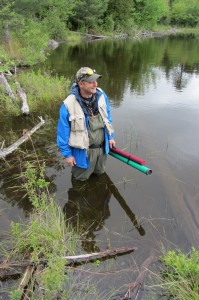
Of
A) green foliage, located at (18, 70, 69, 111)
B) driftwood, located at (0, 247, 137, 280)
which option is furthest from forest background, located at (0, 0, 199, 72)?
driftwood, located at (0, 247, 137, 280)

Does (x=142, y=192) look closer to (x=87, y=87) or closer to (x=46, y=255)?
(x=87, y=87)

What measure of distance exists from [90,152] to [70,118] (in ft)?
2.67

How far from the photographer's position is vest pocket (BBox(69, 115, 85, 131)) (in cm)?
404

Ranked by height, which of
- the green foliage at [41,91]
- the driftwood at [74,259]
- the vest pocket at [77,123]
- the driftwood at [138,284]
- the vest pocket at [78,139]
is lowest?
the driftwood at [138,284]

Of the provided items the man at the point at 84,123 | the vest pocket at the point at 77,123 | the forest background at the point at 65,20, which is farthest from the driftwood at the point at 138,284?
the forest background at the point at 65,20

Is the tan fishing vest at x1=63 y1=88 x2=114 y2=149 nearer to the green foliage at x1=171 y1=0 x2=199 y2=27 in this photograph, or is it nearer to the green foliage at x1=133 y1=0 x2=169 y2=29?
the green foliage at x1=133 y1=0 x2=169 y2=29

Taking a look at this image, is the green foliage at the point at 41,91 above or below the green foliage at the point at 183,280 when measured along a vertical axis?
above

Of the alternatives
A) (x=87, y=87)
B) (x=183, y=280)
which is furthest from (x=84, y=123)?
(x=183, y=280)

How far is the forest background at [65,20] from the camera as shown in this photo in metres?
15.3

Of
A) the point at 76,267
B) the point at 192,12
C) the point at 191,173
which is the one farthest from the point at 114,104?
the point at 192,12

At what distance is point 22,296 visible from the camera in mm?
2799

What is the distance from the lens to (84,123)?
164 inches

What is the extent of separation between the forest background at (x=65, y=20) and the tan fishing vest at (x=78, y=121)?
448 cm

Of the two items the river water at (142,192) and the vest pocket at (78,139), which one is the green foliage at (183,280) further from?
the vest pocket at (78,139)
